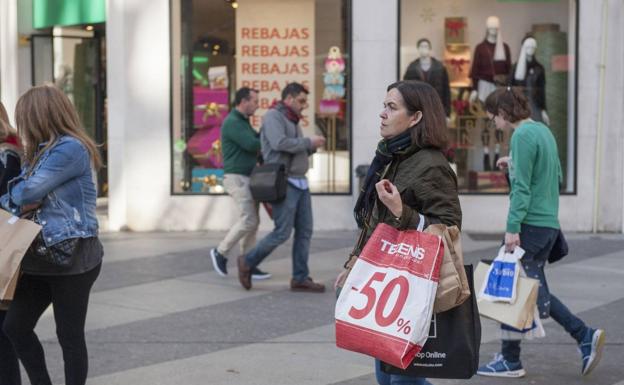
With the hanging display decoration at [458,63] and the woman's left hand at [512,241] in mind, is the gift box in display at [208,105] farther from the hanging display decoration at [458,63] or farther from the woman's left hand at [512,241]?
the woman's left hand at [512,241]

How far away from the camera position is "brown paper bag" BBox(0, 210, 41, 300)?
5059mm

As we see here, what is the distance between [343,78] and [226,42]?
5.01ft

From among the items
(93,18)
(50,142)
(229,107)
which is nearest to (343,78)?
(229,107)

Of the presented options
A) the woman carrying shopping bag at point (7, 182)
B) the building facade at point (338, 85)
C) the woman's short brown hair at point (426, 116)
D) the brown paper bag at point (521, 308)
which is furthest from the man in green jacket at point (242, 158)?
the woman's short brown hair at point (426, 116)

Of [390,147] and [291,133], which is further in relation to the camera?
[291,133]

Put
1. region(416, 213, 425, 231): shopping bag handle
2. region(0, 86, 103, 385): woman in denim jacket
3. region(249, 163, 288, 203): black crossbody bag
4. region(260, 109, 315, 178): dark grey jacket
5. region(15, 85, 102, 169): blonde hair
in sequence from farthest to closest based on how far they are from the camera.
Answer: region(260, 109, 315, 178): dark grey jacket, region(249, 163, 288, 203): black crossbody bag, region(15, 85, 102, 169): blonde hair, region(0, 86, 103, 385): woman in denim jacket, region(416, 213, 425, 231): shopping bag handle

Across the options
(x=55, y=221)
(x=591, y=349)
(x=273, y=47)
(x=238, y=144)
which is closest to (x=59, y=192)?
(x=55, y=221)

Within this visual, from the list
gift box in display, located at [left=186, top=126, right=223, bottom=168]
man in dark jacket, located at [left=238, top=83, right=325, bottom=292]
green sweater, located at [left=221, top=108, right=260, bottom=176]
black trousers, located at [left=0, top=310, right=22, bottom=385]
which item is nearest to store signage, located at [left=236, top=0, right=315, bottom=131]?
gift box in display, located at [left=186, top=126, right=223, bottom=168]

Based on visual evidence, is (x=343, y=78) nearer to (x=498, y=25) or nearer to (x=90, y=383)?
(x=498, y=25)

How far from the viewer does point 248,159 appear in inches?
386

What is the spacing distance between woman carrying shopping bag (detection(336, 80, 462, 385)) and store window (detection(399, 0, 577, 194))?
8.74 meters

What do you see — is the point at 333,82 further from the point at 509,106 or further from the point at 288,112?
the point at 509,106

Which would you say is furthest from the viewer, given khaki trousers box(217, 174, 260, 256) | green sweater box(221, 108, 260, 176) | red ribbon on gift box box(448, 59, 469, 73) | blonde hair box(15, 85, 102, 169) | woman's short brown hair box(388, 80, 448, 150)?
red ribbon on gift box box(448, 59, 469, 73)

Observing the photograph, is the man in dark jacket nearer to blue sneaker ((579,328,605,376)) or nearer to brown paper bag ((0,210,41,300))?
blue sneaker ((579,328,605,376))
